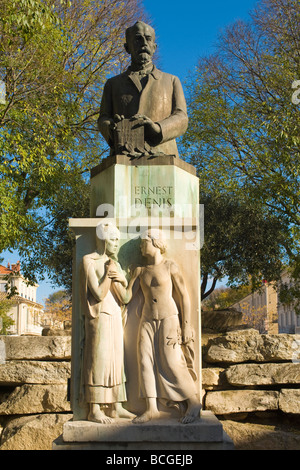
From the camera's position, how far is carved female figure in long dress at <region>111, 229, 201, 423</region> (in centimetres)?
480

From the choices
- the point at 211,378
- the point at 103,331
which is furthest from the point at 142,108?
the point at 211,378

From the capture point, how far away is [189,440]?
15.2ft

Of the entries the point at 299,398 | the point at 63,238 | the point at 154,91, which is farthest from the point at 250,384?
the point at 63,238

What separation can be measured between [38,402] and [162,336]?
4949 millimetres

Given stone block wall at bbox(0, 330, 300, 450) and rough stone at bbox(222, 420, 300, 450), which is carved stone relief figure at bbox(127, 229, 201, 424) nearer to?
rough stone at bbox(222, 420, 300, 450)

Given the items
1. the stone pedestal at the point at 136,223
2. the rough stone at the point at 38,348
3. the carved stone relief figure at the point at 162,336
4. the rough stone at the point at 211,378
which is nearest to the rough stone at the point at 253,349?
the rough stone at the point at 211,378

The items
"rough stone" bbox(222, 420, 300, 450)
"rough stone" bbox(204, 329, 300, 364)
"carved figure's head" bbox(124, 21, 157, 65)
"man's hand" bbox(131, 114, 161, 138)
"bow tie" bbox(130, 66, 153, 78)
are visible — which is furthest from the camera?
"rough stone" bbox(204, 329, 300, 364)

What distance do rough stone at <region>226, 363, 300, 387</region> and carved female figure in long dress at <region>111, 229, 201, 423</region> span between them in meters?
4.48

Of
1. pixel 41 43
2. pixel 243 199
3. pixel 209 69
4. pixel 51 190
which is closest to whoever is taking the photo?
pixel 41 43

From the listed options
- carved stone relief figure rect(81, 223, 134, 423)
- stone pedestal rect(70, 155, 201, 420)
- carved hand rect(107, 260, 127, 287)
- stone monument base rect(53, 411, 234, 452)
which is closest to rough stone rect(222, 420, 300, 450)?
stone monument base rect(53, 411, 234, 452)

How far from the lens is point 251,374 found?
361 inches

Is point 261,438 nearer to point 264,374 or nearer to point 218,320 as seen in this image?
point 264,374

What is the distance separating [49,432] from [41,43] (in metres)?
9.89

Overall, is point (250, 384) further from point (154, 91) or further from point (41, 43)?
point (41, 43)
